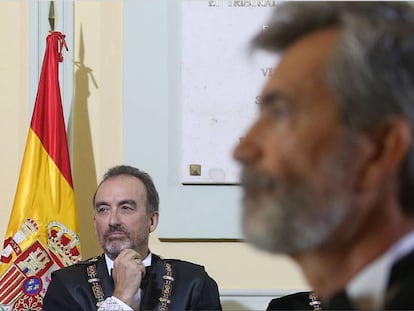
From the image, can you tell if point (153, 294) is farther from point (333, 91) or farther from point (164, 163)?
point (333, 91)

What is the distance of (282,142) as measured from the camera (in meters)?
0.97

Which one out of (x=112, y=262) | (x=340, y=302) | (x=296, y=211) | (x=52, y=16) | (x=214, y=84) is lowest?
(x=112, y=262)

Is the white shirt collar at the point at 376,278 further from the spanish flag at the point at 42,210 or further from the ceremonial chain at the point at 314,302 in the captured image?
the spanish flag at the point at 42,210

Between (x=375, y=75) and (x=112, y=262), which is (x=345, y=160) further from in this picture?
(x=112, y=262)

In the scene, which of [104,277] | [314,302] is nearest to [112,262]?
[104,277]

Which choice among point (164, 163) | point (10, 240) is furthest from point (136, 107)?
point (10, 240)

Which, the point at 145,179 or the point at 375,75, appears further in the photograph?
the point at 145,179

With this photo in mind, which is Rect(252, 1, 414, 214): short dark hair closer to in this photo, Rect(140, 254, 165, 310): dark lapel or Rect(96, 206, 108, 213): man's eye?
Rect(140, 254, 165, 310): dark lapel

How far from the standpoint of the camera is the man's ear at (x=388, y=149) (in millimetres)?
949

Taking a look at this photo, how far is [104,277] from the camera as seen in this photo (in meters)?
2.97

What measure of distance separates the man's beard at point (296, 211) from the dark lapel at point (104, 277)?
200cm

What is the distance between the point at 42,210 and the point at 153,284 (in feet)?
1.83

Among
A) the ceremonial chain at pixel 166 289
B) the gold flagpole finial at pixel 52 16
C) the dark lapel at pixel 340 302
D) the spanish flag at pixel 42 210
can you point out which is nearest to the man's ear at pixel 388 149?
the dark lapel at pixel 340 302

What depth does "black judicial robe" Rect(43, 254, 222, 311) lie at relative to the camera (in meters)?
2.92
